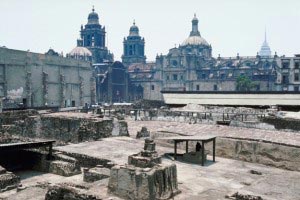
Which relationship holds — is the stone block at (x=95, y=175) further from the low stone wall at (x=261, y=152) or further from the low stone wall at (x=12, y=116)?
the low stone wall at (x=12, y=116)

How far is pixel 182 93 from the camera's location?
40.7m

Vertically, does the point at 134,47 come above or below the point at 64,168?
above

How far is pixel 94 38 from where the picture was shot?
95438 mm

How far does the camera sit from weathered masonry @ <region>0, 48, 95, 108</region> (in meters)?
46.6

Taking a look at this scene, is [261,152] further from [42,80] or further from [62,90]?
[62,90]

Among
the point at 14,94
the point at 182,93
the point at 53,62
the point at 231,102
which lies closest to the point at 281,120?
the point at 231,102

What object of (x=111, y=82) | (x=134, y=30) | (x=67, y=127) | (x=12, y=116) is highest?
(x=134, y=30)

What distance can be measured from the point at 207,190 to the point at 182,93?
29379mm

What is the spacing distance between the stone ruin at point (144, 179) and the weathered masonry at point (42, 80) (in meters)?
35.5

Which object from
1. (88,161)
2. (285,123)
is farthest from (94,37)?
(88,161)

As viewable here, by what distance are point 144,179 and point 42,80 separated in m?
45.1

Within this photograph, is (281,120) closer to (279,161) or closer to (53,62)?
(279,161)

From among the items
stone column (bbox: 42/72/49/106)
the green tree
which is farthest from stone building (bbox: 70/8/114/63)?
stone column (bbox: 42/72/49/106)

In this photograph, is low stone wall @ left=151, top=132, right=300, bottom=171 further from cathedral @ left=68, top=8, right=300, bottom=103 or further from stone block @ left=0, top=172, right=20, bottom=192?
cathedral @ left=68, top=8, right=300, bottom=103
